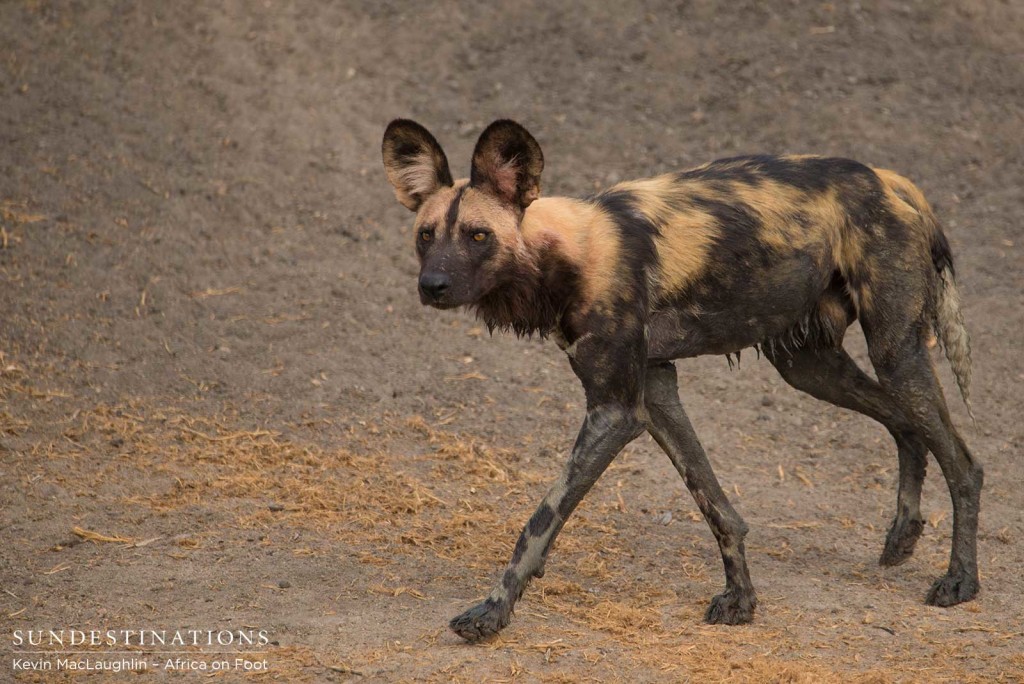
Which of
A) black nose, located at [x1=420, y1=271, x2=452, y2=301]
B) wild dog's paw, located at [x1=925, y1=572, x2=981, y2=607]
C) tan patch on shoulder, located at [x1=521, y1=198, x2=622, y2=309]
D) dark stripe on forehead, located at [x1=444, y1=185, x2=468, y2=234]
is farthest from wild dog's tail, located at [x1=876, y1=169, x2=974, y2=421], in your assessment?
black nose, located at [x1=420, y1=271, x2=452, y2=301]

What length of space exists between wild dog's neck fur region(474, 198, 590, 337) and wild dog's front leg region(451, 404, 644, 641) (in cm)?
49

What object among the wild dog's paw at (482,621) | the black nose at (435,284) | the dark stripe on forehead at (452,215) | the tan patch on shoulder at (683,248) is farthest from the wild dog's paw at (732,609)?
the dark stripe on forehead at (452,215)

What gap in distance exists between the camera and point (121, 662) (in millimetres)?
4867

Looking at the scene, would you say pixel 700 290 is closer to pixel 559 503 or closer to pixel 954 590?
pixel 559 503

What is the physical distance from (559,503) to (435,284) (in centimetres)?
111

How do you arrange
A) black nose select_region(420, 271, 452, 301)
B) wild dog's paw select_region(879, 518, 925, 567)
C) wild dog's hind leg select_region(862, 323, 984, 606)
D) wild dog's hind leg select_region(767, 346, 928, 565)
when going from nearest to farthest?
black nose select_region(420, 271, 452, 301) → wild dog's hind leg select_region(862, 323, 984, 606) → wild dog's hind leg select_region(767, 346, 928, 565) → wild dog's paw select_region(879, 518, 925, 567)

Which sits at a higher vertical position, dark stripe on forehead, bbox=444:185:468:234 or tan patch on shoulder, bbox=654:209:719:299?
dark stripe on forehead, bbox=444:185:468:234

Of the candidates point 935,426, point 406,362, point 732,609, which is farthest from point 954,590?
point 406,362

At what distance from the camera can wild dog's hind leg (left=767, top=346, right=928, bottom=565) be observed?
247 inches

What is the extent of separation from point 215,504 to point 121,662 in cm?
190

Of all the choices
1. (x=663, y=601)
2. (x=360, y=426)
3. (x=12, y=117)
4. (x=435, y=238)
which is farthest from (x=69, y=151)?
(x=663, y=601)

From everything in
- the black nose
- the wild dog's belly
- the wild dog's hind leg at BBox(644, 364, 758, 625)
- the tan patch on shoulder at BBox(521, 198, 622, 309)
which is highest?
the tan patch on shoulder at BBox(521, 198, 622, 309)

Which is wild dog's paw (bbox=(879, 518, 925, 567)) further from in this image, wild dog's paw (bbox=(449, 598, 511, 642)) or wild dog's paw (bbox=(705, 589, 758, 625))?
wild dog's paw (bbox=(449, 598, 511, 642))

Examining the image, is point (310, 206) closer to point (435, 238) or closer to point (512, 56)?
point (512, 56)
